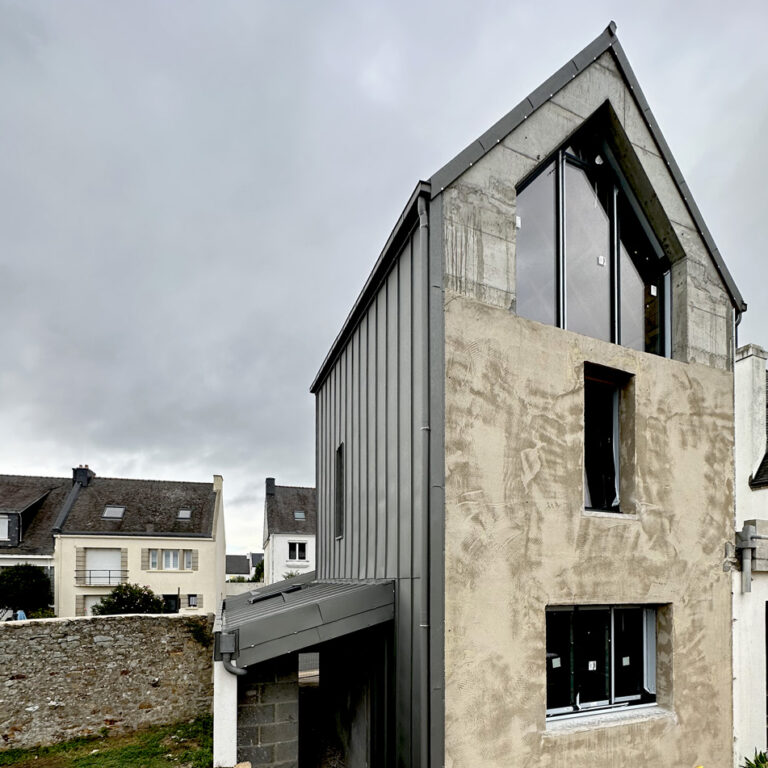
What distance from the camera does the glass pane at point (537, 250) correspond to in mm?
6109

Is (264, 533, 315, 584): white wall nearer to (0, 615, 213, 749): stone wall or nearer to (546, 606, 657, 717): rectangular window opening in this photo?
(0, 615, 213, 749): stone wall

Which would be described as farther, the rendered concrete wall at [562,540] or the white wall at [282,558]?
the white wall at [282,558]

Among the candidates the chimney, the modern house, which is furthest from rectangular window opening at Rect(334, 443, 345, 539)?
the chimney

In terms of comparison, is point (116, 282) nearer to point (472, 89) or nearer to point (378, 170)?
point (378, 170)

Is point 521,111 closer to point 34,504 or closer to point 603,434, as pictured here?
point 603,434

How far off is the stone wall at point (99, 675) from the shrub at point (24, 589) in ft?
65.1

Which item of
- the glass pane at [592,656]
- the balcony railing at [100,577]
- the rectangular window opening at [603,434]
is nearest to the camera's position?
the glass pane at [592,656]

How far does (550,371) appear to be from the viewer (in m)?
5.78

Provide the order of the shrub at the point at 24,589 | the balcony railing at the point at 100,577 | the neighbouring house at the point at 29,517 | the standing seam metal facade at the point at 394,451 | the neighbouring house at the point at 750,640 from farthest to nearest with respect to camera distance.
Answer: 1. the neighbouring house at the point at 29,517
2. the balcony railing at the point at 100,577
3. the shrub at the point at 24,589
4. the neighbouring house at the point at 750,640
5. the standing seam metal facade at the point at 394,451

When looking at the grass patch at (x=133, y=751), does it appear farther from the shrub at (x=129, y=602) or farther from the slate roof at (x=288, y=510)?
the slate roof at (x=288, y=510)

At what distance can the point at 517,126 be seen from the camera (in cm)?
590

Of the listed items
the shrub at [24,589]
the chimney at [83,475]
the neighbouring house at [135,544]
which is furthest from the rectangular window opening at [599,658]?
the chimney at [83,475]

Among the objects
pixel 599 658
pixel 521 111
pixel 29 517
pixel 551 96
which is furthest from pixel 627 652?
pixel 29 517

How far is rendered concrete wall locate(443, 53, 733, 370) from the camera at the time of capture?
5.51 meters
